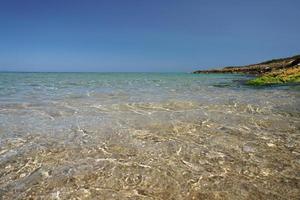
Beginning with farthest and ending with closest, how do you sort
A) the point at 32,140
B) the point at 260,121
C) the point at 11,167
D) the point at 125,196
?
the point at 260,121, the point at 32,140, the point at 11,167, the point at 125,196

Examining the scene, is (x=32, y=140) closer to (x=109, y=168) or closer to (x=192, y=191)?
(x=109, y=168)

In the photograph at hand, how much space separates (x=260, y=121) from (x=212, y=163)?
3969 millimetres

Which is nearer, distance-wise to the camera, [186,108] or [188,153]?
[188,153]

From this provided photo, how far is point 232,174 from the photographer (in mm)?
4301

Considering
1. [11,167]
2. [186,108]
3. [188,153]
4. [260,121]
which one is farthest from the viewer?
[186,108]

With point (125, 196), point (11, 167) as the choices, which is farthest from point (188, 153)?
point (11, 167)

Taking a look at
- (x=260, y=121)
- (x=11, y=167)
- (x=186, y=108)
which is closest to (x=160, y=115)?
(x=186, y=108)

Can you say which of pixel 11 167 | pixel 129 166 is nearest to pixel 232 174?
pixel 129 166

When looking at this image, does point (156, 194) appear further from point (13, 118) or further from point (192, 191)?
point (13, 118)

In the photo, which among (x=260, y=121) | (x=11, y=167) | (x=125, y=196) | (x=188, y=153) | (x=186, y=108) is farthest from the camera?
(x=186, y=108)

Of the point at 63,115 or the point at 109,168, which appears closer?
the point at 109,168

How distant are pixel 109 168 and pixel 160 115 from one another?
15.7 feet

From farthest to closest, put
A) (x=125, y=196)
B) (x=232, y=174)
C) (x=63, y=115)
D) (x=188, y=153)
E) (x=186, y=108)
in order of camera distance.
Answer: (x=186, y=108) < (x=63, y=115) < (x=188, y=153) < (x=232, y=174) < (x=125, y=196)

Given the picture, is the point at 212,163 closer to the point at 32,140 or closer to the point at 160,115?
the point at 32,140
